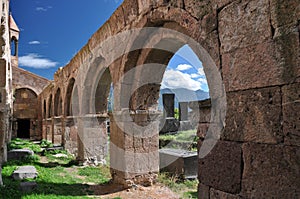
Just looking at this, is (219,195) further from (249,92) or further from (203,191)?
(249,92)

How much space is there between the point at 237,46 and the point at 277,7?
20.1 inches

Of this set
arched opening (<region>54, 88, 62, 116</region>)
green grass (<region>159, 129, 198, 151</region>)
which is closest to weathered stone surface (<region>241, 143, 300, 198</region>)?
green grass (<region>159, 129, 198, 151</region>)

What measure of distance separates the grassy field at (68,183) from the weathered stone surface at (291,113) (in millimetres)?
3895

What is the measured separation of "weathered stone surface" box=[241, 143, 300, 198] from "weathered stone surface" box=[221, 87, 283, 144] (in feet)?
0.31

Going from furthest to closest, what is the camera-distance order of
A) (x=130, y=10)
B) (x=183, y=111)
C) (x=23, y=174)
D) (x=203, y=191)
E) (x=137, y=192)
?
(x=183, y=111) → (x=23, y=174) → (x=137, y=192) → (x=130, y=10) → (x=203, y=191)

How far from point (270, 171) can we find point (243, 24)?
4.67ft

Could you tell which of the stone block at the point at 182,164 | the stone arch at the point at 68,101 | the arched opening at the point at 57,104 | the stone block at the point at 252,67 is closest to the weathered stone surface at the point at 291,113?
the stone block at the point at 252,67

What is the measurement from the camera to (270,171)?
89.2 inches

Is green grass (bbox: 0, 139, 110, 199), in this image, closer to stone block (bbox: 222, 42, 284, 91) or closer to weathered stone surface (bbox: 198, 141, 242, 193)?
weathered stone surface (bbox: 198, 141, 242, 193)

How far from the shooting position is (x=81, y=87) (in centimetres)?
916

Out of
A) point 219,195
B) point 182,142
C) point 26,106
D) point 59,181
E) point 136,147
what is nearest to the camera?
point 219,195

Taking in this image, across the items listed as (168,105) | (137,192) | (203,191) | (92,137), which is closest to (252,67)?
(203,191)

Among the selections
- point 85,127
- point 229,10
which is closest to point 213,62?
point 229,10

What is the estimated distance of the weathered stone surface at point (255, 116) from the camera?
2.29m
